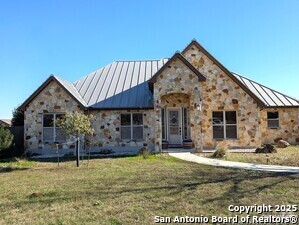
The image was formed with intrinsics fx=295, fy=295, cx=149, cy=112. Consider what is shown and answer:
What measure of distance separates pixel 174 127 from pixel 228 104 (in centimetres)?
400

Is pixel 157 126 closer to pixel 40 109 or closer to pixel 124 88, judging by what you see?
pixel 124 88

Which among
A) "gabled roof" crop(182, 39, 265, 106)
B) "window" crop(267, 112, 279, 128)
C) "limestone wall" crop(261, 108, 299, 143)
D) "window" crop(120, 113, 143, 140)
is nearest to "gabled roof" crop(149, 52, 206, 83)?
"window" crop(120, 113, 143, 140)

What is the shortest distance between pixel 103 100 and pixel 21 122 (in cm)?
877

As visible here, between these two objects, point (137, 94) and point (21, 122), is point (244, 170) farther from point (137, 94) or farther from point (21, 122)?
point (21, 122)

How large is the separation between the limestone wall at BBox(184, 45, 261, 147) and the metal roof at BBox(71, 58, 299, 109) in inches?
45.9

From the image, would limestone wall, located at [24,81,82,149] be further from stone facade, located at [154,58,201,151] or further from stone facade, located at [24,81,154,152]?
stone facade, located at [154,58,201,151]

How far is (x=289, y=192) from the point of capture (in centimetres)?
810

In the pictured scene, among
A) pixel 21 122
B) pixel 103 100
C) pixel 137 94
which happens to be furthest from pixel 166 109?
pixel 21 122

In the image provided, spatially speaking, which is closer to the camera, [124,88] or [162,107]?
[162,107]

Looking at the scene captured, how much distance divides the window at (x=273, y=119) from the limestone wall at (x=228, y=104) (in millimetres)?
3639

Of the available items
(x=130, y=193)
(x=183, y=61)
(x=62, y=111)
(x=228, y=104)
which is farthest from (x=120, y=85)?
(x=130, y=193)

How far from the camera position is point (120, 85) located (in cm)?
2138

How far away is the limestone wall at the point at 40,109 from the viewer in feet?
61.7

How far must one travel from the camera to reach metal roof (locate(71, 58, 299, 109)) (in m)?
19.5
